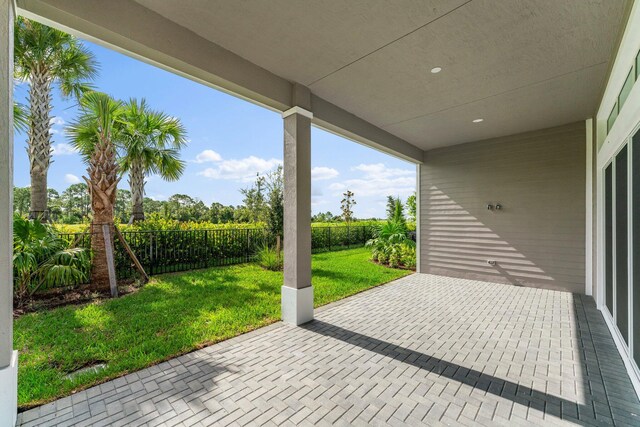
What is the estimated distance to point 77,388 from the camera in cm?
221

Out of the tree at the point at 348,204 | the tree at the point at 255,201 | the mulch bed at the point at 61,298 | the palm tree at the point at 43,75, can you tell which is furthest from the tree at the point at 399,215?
the tree at the point at 348,204

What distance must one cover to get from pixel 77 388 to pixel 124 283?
12.1ft

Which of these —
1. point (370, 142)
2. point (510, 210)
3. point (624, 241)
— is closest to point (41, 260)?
point (370, 142)

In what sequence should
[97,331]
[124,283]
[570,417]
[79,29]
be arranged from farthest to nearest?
[124,283]
[97,331]
[79,29]
[570,417]

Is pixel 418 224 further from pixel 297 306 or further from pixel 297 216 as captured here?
pixel 297 306

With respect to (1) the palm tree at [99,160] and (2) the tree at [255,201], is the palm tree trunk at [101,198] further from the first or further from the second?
(2) the tree at [255,201]

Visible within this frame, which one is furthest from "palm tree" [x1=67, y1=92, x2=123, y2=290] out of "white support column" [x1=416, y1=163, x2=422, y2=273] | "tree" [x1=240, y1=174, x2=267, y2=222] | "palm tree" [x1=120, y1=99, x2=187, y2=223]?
"white support column" [x1=416, y1=163, x2=422, y2=273]

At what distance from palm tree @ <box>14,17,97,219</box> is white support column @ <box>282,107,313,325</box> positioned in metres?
5.47

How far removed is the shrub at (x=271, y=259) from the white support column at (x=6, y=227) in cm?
→ 556

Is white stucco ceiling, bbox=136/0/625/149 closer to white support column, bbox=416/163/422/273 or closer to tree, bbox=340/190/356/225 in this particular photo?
white support column, bbox=416/163/422/273

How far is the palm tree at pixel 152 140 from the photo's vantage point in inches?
249

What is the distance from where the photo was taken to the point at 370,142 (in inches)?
204

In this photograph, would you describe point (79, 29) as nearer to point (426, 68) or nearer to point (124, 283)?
point (426, 68)

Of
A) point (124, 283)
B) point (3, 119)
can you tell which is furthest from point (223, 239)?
point (3, 119)
